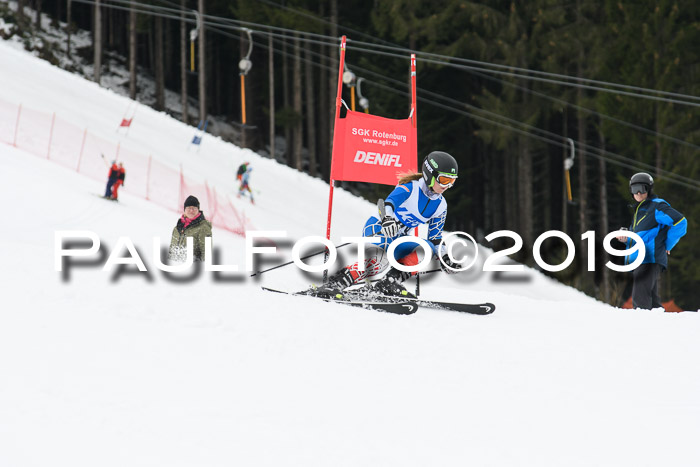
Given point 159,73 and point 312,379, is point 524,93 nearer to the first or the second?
point 159,73

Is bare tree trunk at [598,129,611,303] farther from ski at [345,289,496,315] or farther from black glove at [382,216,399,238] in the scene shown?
black glove at [382,216,399,238]

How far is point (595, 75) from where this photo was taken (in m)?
24.8

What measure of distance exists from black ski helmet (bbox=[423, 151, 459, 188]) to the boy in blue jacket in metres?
2.11

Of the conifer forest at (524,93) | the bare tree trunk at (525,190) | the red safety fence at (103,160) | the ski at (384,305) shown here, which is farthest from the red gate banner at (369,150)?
the bare tree trunk at (525,190)

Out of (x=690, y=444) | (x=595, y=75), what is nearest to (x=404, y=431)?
(x=690, y=444)

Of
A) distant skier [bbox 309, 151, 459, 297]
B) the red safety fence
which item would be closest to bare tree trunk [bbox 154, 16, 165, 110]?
the red safety fence

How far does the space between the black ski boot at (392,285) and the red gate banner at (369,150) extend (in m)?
1.47

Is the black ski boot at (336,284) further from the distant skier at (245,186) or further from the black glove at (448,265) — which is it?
the distant skier at (245,186)

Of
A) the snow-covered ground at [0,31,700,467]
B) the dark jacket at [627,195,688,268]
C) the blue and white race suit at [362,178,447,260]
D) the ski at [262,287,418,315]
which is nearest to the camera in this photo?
the snow-covered ground at [0,31,700,467]

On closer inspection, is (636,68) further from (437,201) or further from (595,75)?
(437,201)

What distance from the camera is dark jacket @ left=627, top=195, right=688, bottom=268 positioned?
7.39 metres

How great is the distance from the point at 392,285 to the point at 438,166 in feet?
3.98

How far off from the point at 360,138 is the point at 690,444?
531cm

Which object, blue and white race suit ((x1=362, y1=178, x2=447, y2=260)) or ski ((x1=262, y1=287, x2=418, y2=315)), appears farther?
blue and white race suit ((x1=362, y1=178, x2=447, y2=260))
